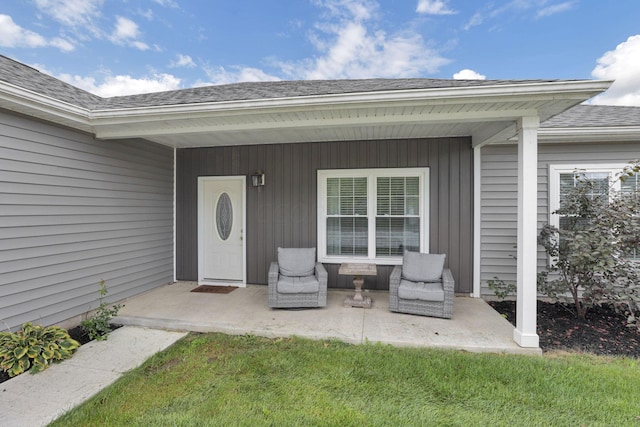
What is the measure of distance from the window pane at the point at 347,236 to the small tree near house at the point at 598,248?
2563mm

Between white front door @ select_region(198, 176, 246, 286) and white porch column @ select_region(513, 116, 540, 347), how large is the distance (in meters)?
4.24

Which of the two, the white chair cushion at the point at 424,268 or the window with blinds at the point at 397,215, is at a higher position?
the window with blinds at the point at 397,215

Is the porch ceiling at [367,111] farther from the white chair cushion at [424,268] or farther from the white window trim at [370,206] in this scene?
the white chair cushion at [424,268]

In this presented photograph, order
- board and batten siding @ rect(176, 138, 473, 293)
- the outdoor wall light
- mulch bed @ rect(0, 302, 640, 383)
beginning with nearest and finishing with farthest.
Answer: mulch bed @ rect(0, 302, 640, 383) → board and batten siding @ rect(176, 138, 473, 293) → the outdoor wall light

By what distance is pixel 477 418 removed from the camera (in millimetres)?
1963

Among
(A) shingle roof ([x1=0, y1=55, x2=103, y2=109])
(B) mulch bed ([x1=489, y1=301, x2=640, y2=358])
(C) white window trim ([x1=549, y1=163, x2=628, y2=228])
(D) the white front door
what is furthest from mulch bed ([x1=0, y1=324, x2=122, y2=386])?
(C) white window trim ([x1=549, y1=163, x2=628, y2=228])

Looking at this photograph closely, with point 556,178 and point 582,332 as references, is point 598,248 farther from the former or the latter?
point 556,178

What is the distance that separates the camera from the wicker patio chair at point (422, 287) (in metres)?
3.74

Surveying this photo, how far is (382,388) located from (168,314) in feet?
9.74

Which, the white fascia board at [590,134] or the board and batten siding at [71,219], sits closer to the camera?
the board and batten siding at [71,219]

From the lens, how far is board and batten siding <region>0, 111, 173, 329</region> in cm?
302

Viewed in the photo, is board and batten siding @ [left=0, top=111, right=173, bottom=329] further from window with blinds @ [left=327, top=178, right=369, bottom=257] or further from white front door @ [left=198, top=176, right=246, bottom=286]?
window with blinds @ [left=327, top=178, right=369, bottom=257]

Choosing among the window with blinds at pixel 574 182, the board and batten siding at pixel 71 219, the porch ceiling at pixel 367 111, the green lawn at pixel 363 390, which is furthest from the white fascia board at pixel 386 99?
the green lawn at pixel 363 390

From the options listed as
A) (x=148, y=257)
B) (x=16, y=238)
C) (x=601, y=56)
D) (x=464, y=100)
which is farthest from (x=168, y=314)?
Result: (x=601, y=56)
